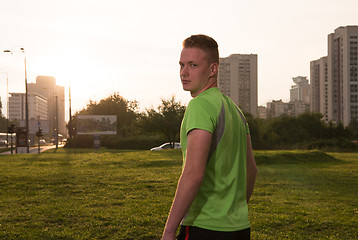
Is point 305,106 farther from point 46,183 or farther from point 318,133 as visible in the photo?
point 46,183

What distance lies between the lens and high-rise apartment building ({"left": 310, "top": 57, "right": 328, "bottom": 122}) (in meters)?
133

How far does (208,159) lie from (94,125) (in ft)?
186

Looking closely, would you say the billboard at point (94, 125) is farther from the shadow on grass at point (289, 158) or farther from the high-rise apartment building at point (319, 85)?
the high-rise apartment building at point (319, 85)

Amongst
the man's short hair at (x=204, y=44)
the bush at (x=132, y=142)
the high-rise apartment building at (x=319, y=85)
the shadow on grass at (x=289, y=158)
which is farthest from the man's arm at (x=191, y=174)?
the high-rise apartment building at (x=319, y=85)

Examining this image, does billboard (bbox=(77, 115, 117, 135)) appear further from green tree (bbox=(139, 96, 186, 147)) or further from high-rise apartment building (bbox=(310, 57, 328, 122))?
high-rise apartment building (bbox=(310, 57, 328, 122))

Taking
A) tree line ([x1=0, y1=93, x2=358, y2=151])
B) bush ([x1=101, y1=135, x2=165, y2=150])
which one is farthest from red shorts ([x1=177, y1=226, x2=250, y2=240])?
bush ([x1=101, y1=135, x2=165, y2=150])

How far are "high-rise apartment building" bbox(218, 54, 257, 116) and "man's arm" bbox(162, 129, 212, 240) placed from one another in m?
125

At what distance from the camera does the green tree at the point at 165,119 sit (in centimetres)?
5016

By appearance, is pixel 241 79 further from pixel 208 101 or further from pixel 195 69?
pixel 208 101

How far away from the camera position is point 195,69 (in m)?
2.14

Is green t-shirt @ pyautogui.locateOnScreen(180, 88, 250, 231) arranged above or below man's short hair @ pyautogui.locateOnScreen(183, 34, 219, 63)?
below

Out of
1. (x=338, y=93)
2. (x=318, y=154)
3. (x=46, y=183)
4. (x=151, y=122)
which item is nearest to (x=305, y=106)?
(x=338, y=93)

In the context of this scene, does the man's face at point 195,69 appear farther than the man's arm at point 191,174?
Yes

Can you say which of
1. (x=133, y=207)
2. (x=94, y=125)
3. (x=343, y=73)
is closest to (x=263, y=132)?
(x=94, y=125)
